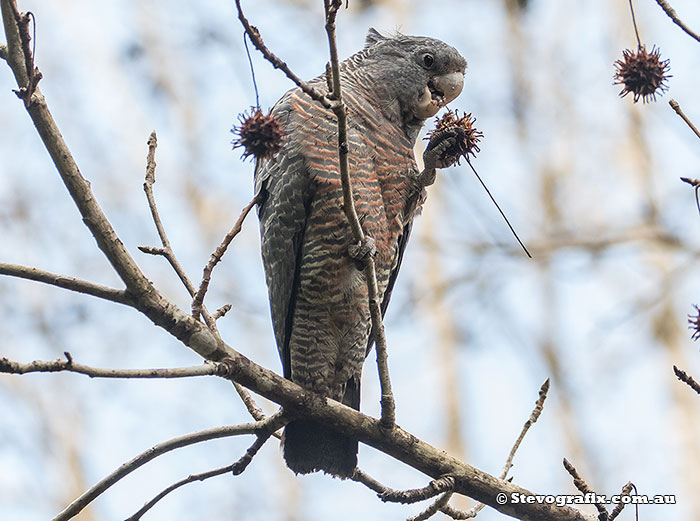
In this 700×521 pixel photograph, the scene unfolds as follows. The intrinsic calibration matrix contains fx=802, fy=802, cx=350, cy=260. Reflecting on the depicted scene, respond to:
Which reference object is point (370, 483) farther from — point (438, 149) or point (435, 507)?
point (438, 149)

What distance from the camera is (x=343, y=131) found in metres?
2.96

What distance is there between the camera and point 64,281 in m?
2.70

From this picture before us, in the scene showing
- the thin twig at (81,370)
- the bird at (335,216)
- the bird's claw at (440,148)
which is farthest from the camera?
the bird at (335,216)

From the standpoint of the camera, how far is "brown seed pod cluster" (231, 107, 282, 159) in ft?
9.91

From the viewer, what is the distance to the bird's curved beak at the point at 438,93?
4992 millimetres

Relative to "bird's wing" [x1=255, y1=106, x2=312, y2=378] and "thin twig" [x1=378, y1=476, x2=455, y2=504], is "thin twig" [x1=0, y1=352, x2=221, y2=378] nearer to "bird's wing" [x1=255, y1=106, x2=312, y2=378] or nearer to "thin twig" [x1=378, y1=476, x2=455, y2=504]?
"thin twig" [x1=378, y1=476, x2=455, y2=504]

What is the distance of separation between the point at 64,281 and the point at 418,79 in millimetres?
2963

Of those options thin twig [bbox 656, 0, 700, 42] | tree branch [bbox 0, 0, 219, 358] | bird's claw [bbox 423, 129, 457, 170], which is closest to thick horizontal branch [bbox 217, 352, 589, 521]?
tree branch [bbox 0, 0, 219, 358]

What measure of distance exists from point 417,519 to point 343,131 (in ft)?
5.75

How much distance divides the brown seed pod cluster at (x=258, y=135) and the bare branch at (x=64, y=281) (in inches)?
28.0

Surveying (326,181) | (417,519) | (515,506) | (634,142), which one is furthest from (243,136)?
(634,142)

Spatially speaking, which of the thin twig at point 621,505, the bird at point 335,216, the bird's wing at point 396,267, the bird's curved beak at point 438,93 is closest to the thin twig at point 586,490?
the thin twig at point 621,505

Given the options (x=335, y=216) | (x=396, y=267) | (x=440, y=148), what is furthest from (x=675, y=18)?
(x=396, y=267)

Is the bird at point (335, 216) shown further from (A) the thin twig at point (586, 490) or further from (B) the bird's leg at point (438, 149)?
(A) the thin twig at point (586, 490)
